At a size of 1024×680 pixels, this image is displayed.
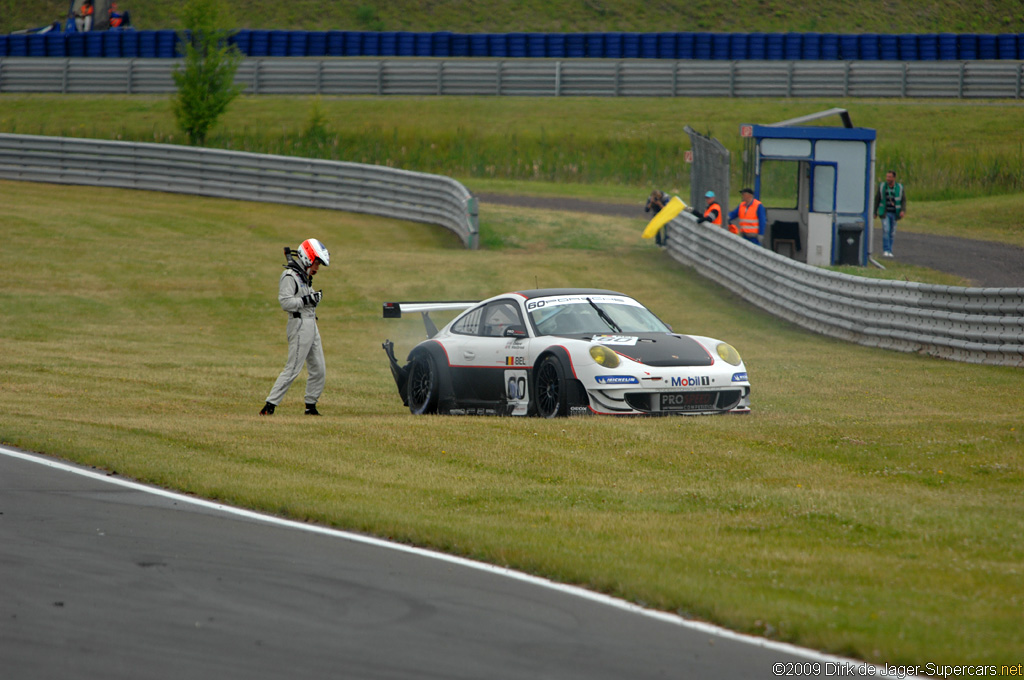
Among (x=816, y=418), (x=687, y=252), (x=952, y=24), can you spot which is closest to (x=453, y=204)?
(x=687, y=252)

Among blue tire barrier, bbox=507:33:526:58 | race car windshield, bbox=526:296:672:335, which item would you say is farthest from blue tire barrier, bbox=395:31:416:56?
race car windshield, bbox=526:296:672:335

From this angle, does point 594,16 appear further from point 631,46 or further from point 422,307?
point 422,307

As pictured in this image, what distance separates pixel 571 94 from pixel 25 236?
93.6 ft

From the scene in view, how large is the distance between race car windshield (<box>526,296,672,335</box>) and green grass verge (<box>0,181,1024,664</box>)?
1431 millimetres

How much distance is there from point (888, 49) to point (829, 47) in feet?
8.45

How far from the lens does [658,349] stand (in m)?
11.4

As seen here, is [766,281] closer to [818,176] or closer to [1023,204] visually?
[818,176]

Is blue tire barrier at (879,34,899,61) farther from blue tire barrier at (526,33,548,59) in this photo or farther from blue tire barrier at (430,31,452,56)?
blue tire barrier at (430,31,452,56)

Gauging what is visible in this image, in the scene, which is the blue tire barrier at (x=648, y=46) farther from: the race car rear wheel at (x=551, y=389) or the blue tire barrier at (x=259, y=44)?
the race car rear wheel at (x=551, y=389)

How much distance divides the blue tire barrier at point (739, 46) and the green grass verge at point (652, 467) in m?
33.8

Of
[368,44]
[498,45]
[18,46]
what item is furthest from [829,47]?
[18,46]

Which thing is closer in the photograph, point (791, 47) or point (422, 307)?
point (422, 307)

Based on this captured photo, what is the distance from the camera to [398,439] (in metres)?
10.2

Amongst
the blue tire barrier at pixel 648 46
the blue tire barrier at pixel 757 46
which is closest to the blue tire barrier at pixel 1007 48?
the blue tire barrier at pixel 757 46
